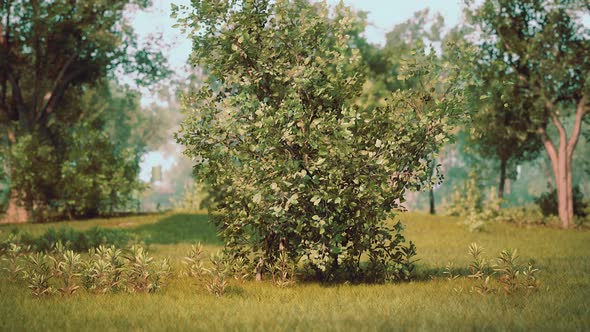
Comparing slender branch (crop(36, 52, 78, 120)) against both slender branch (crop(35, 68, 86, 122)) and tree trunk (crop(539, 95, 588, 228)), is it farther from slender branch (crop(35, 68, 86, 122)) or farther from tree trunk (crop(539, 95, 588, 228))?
tree trunk (crop(539, 95, 588, 228))

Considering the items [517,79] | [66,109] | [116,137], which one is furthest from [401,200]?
[116,137]

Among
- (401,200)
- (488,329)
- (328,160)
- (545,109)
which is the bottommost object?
(488,329)

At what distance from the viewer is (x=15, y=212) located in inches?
1136

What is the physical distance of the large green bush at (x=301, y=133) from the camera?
8.60m

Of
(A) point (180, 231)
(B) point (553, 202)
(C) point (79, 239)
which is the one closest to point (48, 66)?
(A) point (180, 231)

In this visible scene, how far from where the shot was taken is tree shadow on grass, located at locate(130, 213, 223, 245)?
64.4ft

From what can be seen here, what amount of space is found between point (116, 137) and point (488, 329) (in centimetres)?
6367

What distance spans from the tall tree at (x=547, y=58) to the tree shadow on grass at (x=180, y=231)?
52.4 ft

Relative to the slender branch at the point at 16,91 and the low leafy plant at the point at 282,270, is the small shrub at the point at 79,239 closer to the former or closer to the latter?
the low leafy plant at the point at 282,270

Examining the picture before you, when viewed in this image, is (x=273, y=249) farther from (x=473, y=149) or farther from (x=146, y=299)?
(x=473, y=149)

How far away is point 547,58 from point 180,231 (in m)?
18.7

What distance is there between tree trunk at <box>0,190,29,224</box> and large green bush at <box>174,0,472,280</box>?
22.9 metres

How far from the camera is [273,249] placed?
9859mm

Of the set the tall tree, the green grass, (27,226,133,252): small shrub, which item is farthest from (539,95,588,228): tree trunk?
(27,226,133,252): small shrub
